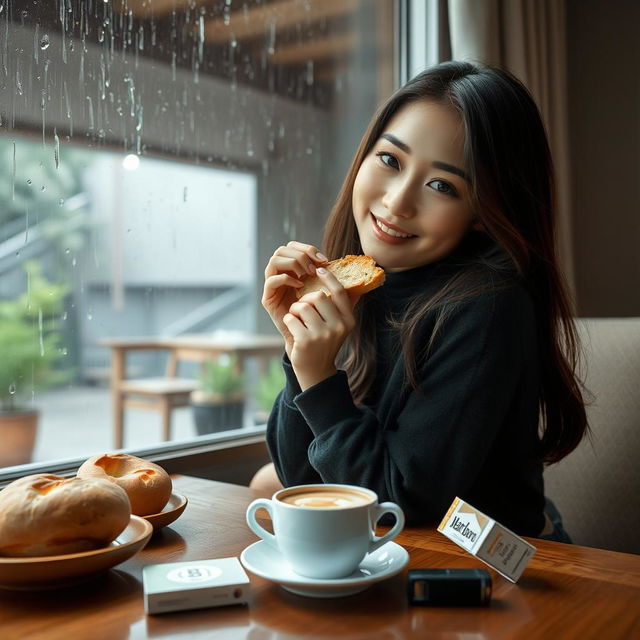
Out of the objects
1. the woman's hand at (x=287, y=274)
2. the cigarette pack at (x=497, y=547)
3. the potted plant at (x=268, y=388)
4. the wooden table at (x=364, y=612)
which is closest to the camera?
the wooden table at (x=364, y=612)

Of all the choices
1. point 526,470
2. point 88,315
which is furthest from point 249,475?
point 526,470

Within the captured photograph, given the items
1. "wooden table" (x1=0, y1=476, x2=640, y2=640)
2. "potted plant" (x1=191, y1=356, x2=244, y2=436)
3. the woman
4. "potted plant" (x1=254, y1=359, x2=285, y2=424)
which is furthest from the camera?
"potted plant" (x1=254, y1=359, x2=285, y2=424)

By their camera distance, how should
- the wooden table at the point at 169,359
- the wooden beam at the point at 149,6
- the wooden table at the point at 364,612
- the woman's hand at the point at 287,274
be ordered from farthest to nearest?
the wooden table at the point at 169,359
the wooden beam at the point at 149,6
the woman's hand at the point at 287,274
the wooden table at the point at 364,612

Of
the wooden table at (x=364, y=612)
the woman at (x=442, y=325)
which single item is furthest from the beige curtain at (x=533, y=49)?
the wooden table at (x=364, y=612)

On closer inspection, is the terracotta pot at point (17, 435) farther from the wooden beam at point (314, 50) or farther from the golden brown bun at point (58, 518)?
the wooden beam at point (314, 50)

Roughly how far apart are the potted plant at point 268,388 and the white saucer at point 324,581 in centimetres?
123

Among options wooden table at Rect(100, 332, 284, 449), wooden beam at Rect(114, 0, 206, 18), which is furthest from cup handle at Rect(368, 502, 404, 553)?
wooden beam at Rect(114, 0, 206, 18)

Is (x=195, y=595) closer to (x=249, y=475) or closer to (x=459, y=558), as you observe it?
(x=459, y=558)

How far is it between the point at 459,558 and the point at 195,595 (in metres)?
0.30

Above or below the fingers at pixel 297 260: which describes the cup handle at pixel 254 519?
below

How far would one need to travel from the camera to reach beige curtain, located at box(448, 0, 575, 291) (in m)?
1.90

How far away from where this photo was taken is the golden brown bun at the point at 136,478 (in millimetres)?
853

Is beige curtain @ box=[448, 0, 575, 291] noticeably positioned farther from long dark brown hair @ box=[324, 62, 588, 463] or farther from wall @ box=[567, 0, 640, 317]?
long dark brown hair @ box=[324, 62, 588, 463]

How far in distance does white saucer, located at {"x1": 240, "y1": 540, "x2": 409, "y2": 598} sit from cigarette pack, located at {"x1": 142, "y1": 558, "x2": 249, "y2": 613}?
0.08 ft
